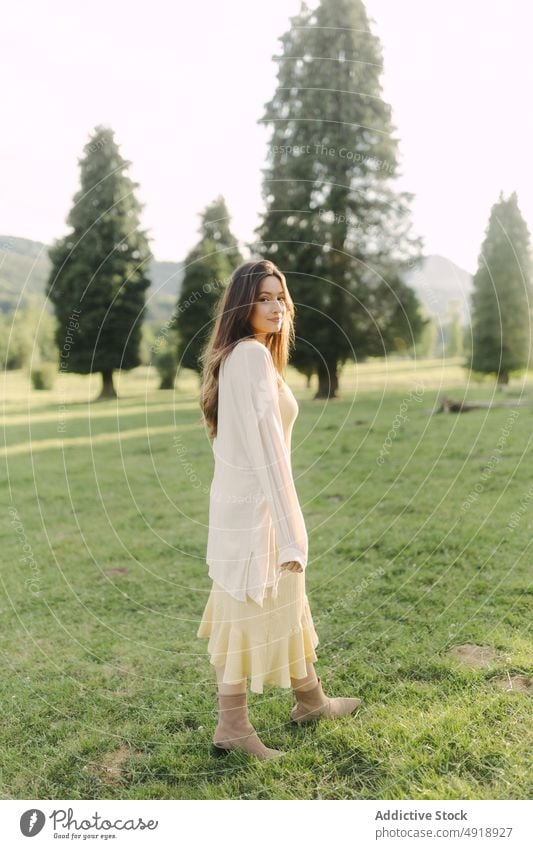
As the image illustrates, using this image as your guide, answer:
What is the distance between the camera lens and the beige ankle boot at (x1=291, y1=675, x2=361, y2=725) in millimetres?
4523

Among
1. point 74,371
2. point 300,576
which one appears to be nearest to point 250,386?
point 300,576

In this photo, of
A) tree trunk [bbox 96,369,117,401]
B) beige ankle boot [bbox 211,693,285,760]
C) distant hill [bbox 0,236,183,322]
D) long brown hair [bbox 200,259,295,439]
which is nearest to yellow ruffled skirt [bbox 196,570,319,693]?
beige ankle boot [bbox 211,693,285,760]

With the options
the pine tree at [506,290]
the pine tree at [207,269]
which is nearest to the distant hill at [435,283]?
the pine tree at [506,290]

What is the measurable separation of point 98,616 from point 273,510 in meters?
3.67

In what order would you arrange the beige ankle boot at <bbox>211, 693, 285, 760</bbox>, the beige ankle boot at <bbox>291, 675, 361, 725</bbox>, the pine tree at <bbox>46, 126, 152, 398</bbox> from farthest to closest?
the pine tree at <bbox>46, 126, 152, 398</bbox> → the beige ankle boot at <bbox>291, 675, 361, 725</bbox> → the beige ankle boot at <bbox>211, 693, 285, 760</bbox>

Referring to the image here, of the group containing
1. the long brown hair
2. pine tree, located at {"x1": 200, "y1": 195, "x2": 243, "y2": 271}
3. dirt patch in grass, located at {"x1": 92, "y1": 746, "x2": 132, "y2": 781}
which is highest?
pine tree, located at {"x1": 200, "y1": 195, "x2": 243, "y2": 271}

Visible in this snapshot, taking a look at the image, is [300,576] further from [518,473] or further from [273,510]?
[518,473]

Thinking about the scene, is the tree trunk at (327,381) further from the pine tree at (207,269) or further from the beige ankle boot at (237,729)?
the beige ankle boot at (237,729)

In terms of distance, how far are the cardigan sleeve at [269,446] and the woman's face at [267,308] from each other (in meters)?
0.23

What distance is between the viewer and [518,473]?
33.6ft

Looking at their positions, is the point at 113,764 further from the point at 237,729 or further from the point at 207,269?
the point at 207,269

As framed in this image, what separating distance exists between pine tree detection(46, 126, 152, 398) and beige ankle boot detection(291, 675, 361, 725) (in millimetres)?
16004

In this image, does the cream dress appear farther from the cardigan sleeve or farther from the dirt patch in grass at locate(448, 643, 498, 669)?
the dirt patch in grass at locate(448, 643, 498, 669)

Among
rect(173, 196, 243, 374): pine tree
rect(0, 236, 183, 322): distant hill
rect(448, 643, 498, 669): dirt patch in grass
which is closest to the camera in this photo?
rect(448, 643, 498, 669): dirt patch in grass
